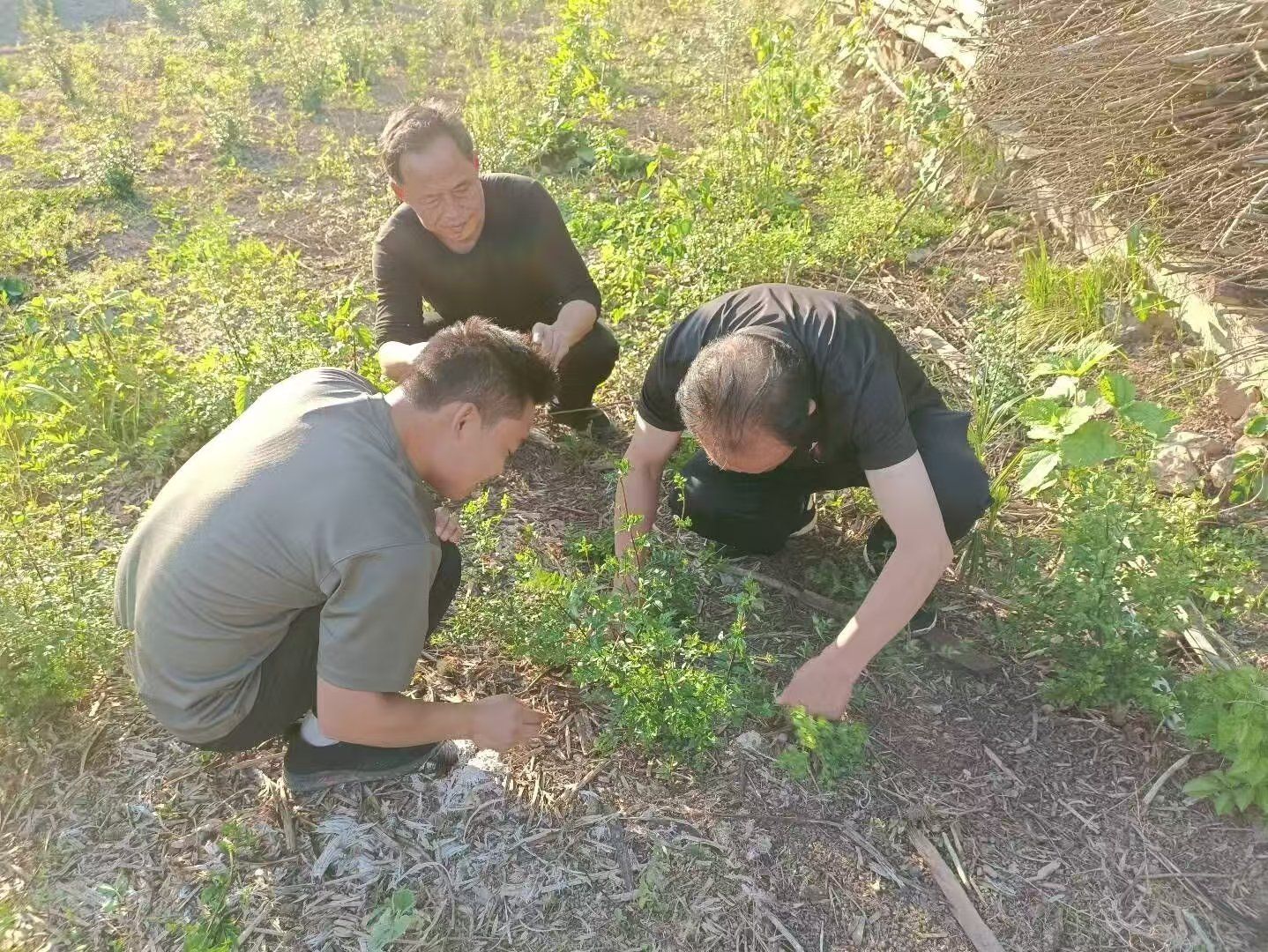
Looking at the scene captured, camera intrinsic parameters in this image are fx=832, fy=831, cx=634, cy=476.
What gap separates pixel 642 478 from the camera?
257 centimetres

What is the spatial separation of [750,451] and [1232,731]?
55.0 inches

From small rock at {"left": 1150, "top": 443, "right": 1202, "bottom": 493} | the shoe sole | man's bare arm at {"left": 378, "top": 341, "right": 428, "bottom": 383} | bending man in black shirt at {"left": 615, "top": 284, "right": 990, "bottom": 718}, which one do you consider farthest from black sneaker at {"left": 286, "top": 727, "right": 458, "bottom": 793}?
small rock at {"left": 1150, "top": 443, "right": 1202, "bottom": 493}

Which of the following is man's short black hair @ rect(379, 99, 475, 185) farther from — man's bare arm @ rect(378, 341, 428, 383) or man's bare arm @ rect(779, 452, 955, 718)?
man's bare arm @ rect(779, 452, 955, 718)

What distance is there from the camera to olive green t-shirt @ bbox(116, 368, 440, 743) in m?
1.68

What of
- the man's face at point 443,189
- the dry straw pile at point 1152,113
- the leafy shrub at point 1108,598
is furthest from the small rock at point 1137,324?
the man's face at point 443,189

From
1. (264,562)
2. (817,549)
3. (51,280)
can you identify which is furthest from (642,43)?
(264,562)

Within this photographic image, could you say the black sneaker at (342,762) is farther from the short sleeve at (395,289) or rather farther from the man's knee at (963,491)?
the man's knee at (963,491)

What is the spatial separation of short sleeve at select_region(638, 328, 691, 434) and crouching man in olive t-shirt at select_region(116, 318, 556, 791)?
497mm

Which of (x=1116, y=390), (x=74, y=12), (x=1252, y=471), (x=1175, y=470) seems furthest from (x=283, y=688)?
(x=74, y=12)

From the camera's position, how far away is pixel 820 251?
4160 mm

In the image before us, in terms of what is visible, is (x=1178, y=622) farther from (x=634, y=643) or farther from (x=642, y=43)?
(x=642, y=43)

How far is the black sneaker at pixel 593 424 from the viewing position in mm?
3592

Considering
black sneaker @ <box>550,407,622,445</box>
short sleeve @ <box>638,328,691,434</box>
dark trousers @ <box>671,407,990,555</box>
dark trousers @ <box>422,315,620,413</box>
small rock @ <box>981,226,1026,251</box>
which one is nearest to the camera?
short sleeve @ <box>638,328,691,434</box>

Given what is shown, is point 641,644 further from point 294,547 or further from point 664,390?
point 294,547
